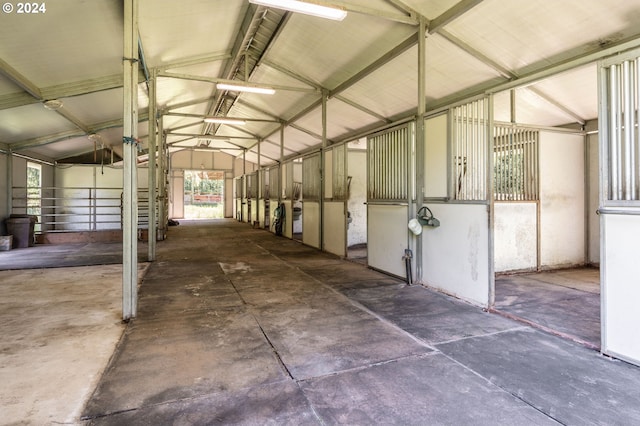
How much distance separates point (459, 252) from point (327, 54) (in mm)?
4557

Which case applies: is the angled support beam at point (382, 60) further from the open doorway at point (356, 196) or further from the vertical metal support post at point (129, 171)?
the vertical metal support post at point (129, 171)

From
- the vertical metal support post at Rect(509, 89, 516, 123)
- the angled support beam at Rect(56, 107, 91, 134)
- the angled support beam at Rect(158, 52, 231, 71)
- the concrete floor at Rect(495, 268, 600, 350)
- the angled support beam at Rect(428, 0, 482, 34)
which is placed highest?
the angled support beam at Rect(158, 52, 231, 71)

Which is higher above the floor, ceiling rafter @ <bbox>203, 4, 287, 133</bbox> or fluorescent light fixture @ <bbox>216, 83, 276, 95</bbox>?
ceiling rafter @ <bbox>203, 4, 287, 133</bbox>

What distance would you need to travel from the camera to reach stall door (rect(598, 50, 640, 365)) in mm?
2340

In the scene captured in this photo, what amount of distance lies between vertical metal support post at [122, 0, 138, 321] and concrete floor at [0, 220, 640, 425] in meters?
0.30

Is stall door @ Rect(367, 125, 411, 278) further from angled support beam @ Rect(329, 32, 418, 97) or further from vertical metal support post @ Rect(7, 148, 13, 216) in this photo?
vertical metal support post @ Rect(7, 148, 13, 216)

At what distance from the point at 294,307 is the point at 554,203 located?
4723mm

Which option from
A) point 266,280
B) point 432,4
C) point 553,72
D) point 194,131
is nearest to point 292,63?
point 432,4

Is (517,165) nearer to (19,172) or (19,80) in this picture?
(19,80)

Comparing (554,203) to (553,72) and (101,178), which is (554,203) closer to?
(553,72)

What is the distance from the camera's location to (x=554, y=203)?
222 inches

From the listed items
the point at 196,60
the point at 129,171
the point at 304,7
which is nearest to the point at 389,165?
the point at 304,7

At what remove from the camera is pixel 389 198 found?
5.39 m

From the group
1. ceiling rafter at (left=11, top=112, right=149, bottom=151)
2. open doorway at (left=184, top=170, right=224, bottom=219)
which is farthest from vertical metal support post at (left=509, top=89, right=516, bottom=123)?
open doorway at (left=184, top=170, right=224, bottom=219)
